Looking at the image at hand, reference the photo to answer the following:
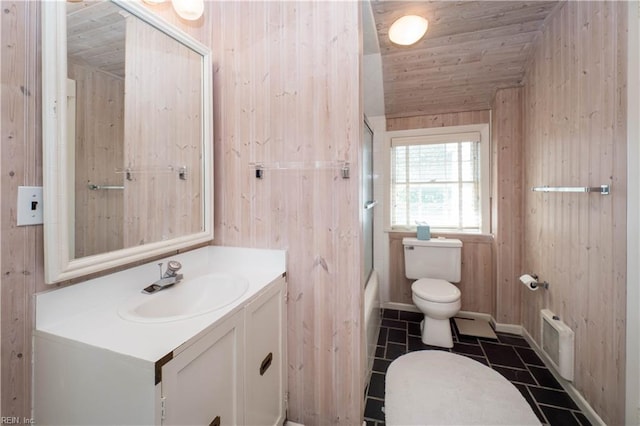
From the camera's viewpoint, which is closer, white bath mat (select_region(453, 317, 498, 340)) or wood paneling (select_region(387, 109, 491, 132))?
white bath mat (select_region(453, 317, 498, 340))

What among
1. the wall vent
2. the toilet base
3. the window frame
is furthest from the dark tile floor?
the window frame

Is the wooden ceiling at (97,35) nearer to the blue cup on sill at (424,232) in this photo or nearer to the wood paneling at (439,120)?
the wood paneling at (439,120)

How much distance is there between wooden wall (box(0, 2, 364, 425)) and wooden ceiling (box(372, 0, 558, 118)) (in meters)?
0.84

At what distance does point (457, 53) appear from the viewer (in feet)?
6.99

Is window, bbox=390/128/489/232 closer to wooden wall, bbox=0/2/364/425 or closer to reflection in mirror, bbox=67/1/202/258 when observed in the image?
wooden wall, bbox=0/2/364/425

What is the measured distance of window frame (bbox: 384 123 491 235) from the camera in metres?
2.71

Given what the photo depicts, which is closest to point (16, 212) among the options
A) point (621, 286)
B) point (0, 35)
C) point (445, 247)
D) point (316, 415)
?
point (0, 35)

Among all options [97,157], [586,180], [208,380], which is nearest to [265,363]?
[208,380]

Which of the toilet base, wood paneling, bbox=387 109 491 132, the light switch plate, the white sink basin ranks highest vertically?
wood paneling, bbox=387 109 491 132

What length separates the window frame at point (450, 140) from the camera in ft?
8.89

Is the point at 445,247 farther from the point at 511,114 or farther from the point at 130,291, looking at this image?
the point at 130,291

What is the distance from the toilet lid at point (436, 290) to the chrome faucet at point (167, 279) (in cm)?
198

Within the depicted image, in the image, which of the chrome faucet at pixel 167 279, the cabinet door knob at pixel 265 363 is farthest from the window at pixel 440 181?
the chrome faucet at pixel 167 279

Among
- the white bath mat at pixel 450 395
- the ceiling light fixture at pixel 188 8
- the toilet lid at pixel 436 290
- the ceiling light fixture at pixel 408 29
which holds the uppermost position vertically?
the ceiling light fixture at pixel 408 29
